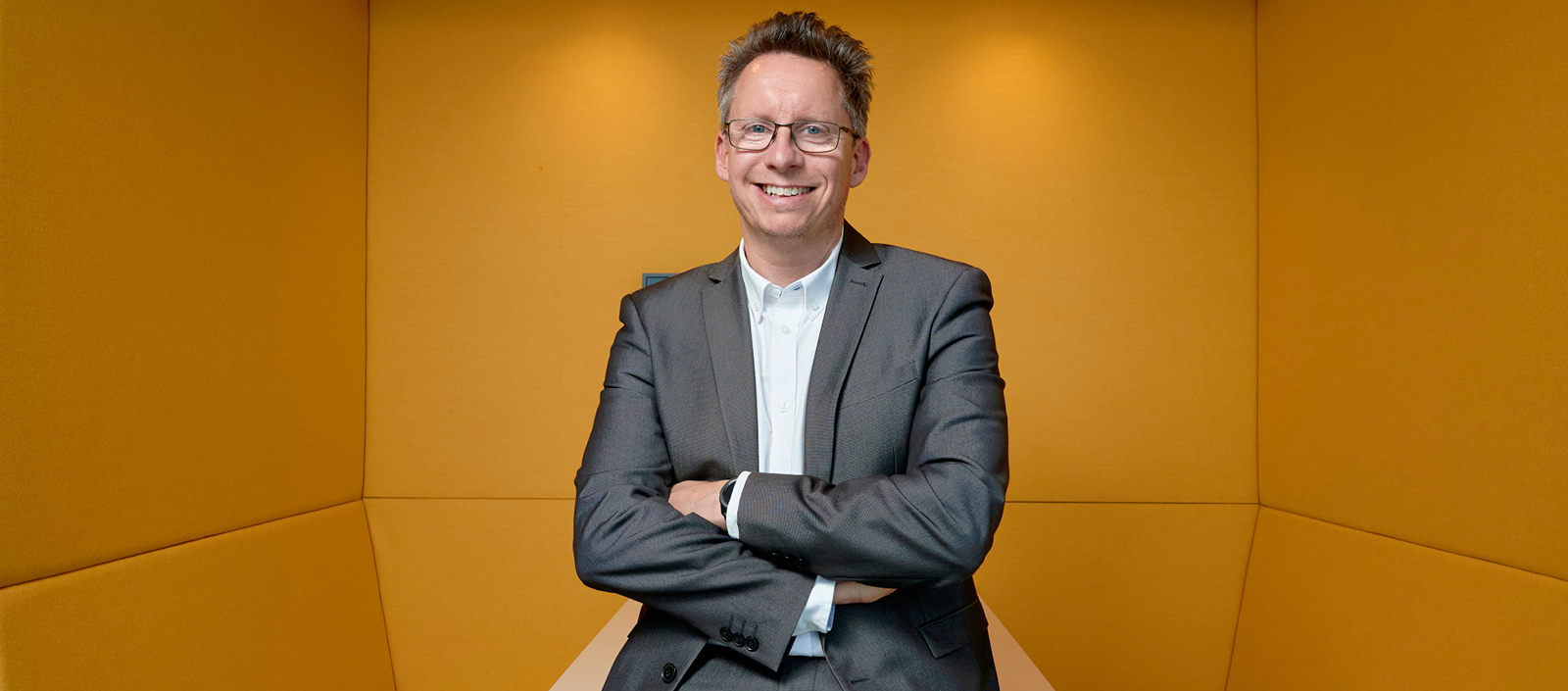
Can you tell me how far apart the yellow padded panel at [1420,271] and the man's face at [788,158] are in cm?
166

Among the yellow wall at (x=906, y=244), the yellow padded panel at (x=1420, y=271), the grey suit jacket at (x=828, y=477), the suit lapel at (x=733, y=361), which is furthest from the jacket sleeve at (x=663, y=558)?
the yellow padded panel at (x=1420, y=271)

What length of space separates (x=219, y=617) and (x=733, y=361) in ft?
5.65

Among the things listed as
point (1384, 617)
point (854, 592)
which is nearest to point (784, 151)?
point (854, 592)

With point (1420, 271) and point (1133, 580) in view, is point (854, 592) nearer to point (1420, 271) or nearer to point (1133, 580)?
point (1420, 271)

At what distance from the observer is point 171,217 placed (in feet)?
7.52

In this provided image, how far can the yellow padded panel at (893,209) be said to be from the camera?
3.23 meters

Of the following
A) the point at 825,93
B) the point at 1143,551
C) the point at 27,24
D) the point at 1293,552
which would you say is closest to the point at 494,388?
the point at 27,24

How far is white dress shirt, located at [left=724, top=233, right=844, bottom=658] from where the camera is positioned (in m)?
1.62

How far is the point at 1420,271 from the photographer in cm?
240

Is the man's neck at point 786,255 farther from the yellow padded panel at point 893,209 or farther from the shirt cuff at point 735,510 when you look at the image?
the yellow padded panel at point 893,209

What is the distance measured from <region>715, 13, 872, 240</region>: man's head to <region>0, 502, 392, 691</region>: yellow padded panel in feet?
5.52

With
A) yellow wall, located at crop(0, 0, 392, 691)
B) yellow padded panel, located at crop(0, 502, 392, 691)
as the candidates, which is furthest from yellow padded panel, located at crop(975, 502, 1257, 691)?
yellow wall, located at crop(0, 0, 392, 691)

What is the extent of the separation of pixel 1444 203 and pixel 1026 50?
146 centimetres

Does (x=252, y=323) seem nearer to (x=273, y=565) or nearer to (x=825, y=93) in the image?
(x=273, y=565)
